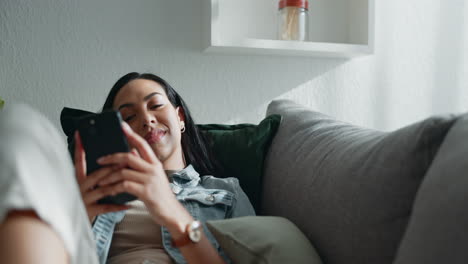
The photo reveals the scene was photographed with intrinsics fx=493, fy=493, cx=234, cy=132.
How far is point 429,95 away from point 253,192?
1143mm

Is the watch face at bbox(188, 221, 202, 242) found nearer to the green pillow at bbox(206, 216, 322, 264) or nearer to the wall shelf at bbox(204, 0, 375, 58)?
the green pillow at bbox(206, 216, 322, 264)

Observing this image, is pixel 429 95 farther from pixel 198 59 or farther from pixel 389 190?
pixel 389 190

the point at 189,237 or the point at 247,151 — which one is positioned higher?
the point at 247,151

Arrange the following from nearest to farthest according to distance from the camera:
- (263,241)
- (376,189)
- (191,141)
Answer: (376,189) → (263,241) → (191,141)

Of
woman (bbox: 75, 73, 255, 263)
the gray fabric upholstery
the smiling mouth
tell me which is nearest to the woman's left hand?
woman (bbox: 75, 73, 255, 263)

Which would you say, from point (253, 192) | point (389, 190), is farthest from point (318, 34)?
point (389, 190)

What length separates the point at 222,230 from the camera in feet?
3.40

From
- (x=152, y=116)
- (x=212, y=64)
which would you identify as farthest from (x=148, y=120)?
(x=212, y=64)

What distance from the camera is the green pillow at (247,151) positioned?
141 centimetres

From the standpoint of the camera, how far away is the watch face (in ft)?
3.50

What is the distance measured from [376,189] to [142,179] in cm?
45

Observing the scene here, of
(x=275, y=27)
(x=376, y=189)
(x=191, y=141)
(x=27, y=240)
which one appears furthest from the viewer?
(x=275, y=27)

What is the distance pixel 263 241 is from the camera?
973mm

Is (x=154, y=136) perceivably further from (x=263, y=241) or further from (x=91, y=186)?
(x=263, y=241)
